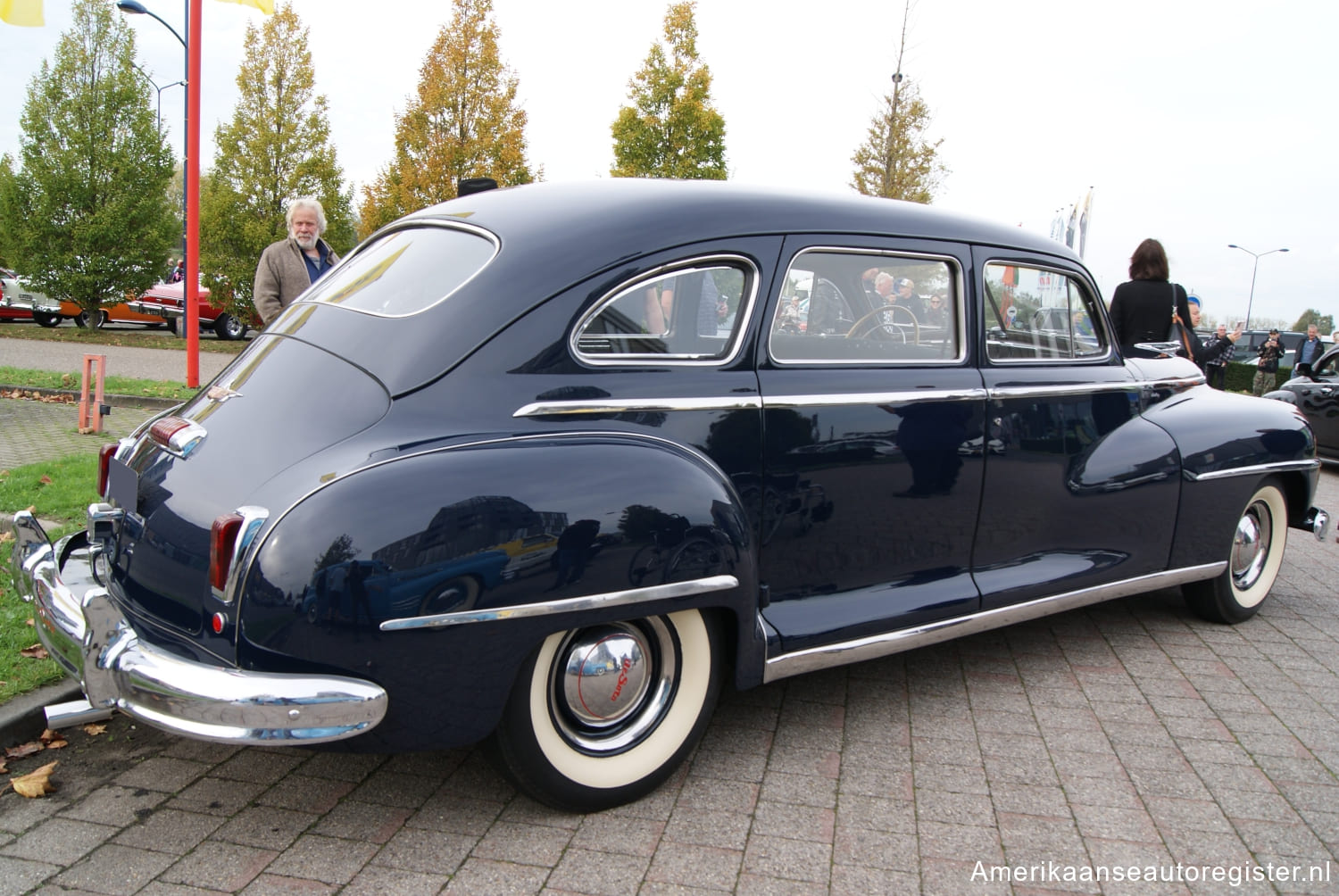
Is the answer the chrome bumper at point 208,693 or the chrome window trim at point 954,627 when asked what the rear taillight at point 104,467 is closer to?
the chrome bumper at point 208,693

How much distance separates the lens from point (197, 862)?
233cm

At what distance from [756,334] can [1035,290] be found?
1.58 m

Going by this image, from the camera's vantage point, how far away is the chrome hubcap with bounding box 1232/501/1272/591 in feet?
14.8

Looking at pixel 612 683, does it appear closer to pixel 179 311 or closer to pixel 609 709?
pixel 609 709

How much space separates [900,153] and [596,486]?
21.5 meters

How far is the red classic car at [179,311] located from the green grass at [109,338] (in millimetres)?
369

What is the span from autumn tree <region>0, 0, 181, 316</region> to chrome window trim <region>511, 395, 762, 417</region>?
62.9 ft

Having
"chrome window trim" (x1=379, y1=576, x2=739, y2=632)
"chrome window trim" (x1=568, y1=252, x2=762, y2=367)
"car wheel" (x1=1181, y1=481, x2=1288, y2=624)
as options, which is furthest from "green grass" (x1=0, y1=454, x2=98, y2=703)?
"car wheel" (x1=1181, y1=481, x2=1288, y2=624)

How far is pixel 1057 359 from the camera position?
12.7ft

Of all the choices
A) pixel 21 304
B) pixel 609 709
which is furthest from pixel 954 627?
pixel 21 304

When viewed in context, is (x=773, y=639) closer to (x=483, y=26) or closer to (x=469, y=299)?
(x=469, y=299)

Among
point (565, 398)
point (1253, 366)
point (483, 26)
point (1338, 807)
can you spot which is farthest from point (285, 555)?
point (1253, 366)

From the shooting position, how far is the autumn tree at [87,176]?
18016 mm

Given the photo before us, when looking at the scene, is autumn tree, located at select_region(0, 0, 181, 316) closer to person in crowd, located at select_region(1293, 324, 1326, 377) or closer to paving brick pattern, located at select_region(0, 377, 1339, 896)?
paving brick pattern, located at select_region(0, 377, 1339, 896)
